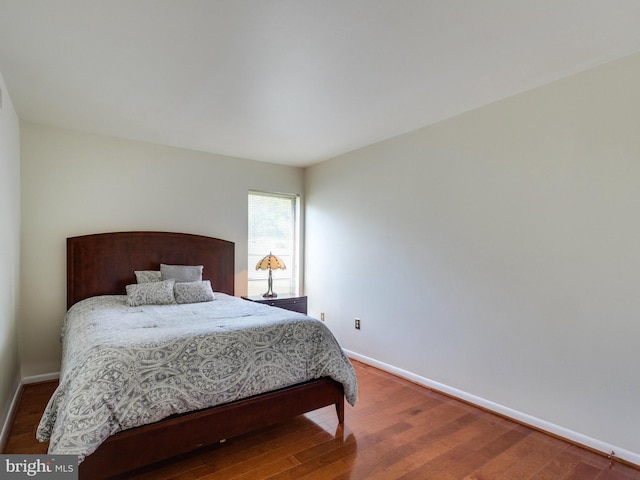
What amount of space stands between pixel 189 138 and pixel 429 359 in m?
3.18

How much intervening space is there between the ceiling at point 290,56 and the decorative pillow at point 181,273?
1408 millimetres

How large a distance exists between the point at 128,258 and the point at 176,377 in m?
2.12

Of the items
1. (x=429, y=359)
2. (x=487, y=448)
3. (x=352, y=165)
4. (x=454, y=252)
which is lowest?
(x=487, y=448)

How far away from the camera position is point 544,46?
196 centimetres

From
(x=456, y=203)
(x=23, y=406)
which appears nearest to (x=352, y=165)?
(x=456, y=203)

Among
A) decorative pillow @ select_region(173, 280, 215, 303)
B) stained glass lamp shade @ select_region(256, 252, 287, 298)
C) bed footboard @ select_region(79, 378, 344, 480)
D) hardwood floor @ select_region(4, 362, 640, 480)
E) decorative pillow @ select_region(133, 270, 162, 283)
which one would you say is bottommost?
hardwood floor @ select_region(4, 362, 640, 480)

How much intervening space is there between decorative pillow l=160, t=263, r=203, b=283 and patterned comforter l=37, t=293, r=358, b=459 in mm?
800

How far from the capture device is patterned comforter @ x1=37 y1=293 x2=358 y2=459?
1633 millimetres

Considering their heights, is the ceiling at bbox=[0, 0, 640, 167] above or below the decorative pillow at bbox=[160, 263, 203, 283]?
above

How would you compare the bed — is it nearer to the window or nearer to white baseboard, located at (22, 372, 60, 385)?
white baseboard, located at (22, 372, 60, 385)

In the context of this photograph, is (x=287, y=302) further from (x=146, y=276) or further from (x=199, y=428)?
(x=199, y=428)

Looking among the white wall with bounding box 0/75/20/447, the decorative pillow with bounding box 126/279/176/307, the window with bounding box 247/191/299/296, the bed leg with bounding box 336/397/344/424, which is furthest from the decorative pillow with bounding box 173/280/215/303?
the bed leg with bounding box 336/397/344/424

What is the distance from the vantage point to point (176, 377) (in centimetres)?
187

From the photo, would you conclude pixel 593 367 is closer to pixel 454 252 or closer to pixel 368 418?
pixel 454 252
